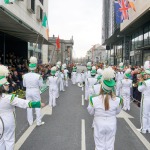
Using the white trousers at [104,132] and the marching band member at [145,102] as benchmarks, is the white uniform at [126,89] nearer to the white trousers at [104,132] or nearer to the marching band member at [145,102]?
the marching band member at [145,102]

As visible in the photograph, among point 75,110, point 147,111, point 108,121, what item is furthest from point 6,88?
point 75,110

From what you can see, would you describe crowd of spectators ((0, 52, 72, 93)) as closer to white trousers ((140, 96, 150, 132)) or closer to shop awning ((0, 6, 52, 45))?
shop awning ((0, 6, 52, 45))

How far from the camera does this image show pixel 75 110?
37.4ft

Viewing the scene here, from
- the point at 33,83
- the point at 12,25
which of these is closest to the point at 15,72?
the point at 12,25

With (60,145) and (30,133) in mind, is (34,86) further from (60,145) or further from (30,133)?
(60,145)

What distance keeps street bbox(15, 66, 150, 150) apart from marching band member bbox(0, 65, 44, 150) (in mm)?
1889

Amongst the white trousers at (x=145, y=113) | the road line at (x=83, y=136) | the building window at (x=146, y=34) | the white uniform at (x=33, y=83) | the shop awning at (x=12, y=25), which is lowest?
the road line at (x=83, y=136)

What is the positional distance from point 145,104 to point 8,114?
4582 mm

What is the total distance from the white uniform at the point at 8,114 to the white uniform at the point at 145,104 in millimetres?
4182

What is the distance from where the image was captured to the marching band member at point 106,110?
4.57 metres

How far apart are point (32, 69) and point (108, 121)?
4.42 metres

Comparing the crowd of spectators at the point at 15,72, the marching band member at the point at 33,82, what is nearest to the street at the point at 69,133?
the marching band member at the point at 33,82

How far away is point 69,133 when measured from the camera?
7648 mm

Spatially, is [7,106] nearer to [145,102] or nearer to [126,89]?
[145,102]
